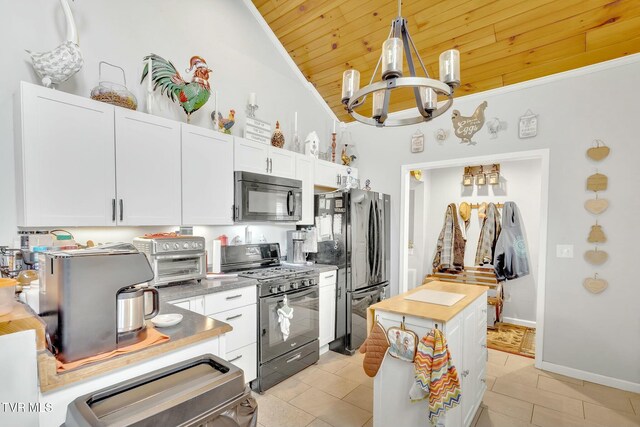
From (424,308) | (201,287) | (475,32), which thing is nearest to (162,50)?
(201,287)

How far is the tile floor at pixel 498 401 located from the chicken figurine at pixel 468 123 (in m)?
2.39

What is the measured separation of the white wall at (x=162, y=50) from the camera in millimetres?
1870

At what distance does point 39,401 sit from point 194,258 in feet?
5.01

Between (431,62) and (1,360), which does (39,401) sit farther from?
(431,62)

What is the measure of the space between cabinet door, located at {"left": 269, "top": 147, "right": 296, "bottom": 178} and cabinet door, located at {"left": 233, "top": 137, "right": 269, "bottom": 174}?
0.06 metres

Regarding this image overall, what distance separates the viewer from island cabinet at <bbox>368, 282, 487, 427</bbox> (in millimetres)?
1694

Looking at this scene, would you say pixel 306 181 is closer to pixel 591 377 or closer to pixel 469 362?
pixel 469 362

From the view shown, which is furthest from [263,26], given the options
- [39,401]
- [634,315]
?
[634,315]

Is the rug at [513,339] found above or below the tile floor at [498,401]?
below

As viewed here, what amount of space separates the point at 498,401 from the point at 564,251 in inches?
59.2

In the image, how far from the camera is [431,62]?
3.14 metres

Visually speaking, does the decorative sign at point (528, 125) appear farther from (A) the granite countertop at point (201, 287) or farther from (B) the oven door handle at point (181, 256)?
(B) the oven door handle at point (181, 256)

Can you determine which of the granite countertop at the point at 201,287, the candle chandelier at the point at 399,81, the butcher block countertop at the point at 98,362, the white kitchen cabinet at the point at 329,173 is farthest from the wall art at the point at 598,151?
the butcher block countertop at the point at 98,362

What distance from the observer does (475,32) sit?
2777 mm
